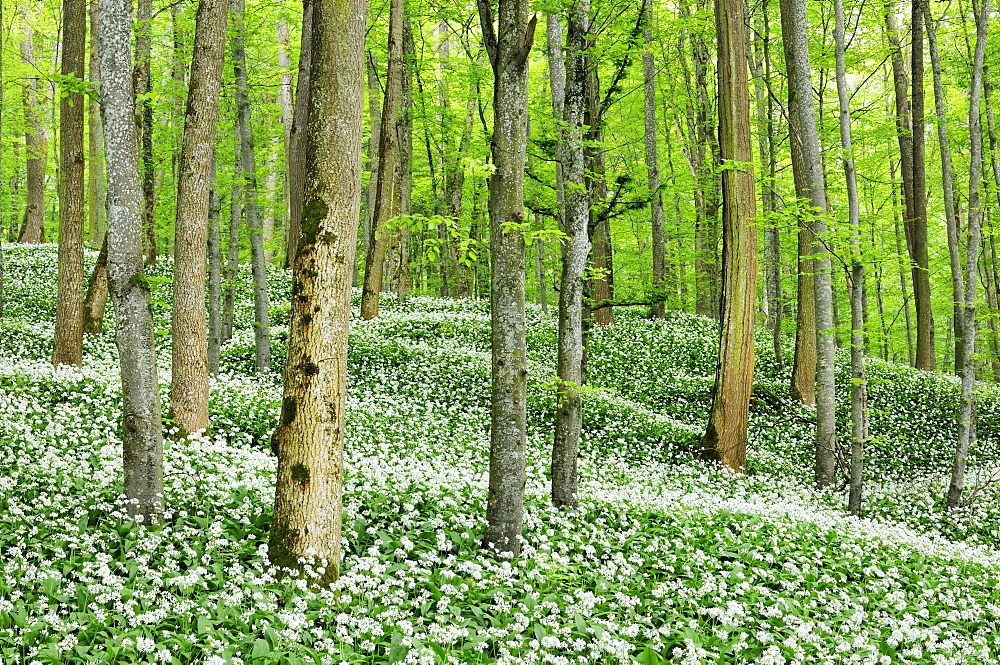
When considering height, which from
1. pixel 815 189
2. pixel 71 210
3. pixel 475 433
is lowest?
pixel 475 433

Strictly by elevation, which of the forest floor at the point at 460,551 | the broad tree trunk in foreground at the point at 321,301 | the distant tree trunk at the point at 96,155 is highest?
the distant tree trunk at the point at 96,155

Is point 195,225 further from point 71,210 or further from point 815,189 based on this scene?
point 815,189

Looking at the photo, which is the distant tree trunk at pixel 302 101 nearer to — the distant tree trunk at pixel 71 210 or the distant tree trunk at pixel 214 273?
the distant tree trunk at pixel 214 273

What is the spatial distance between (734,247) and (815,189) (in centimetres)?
162

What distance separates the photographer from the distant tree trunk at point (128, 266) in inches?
203

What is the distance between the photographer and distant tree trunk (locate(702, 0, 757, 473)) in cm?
1020

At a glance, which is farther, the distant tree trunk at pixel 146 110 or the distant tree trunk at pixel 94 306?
the distant tree trunk at pixel 94 306

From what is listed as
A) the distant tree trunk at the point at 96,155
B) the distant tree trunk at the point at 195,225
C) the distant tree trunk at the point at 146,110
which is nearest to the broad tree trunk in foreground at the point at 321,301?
the distant tree trunk at the point at 146,110

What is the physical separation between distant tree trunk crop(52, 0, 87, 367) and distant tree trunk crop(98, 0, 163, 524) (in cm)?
655

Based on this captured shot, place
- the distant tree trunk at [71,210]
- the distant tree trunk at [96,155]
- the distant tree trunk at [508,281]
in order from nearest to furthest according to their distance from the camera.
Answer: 1. the distant tree trunk at [508,281]
2. the distant tree trunk at [71,210]
3. the distant tree trunk at [96,155]

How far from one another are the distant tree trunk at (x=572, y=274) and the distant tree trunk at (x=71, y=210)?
8.18 metres

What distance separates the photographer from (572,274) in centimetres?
725

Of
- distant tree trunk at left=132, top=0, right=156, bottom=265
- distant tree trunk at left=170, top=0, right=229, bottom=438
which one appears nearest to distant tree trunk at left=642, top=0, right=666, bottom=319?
distant tree trunk at left=132, top=0, right=156, bottom=265

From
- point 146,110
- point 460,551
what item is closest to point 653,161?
point 146,110
